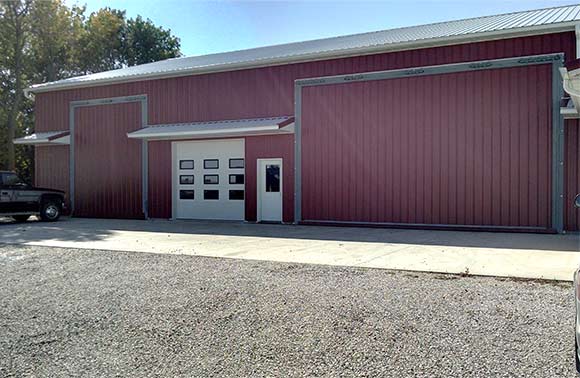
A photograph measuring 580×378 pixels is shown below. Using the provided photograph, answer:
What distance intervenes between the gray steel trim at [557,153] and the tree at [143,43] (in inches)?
1402

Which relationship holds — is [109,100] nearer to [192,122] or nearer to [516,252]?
[192,122]

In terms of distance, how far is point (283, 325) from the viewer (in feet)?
15.8

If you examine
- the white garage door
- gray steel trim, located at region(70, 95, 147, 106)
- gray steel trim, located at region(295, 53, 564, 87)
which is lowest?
the white garage door

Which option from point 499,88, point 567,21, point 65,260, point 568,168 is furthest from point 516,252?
point 65,260

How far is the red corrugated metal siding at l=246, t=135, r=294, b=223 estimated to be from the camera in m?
15.5

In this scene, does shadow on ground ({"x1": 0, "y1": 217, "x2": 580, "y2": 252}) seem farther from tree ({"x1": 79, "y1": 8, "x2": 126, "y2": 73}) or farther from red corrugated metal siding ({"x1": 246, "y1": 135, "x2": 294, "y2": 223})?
tree ({"x1": 79, "y1": 8, "x2": 126, "y2": 73})

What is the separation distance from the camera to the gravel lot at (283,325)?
3875 millimetres

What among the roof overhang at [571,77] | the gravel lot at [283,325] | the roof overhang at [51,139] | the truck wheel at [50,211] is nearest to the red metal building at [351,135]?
the roof overhang at [51,139]

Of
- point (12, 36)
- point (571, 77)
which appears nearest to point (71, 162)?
point (12, 36)

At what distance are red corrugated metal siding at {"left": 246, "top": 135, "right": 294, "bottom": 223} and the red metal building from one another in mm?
46

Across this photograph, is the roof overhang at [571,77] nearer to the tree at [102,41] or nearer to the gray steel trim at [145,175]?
the gray steel trim at [145,175]

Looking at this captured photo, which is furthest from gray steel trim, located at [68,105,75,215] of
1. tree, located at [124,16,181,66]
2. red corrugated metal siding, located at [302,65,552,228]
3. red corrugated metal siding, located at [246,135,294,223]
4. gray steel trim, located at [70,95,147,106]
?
tree, located at [124,16,181,66]

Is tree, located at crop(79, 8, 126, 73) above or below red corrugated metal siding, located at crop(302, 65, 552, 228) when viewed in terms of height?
above

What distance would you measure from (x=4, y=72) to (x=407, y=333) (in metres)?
34.7
